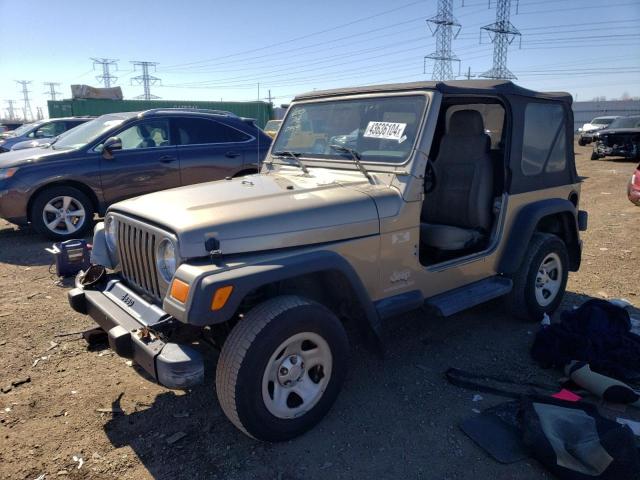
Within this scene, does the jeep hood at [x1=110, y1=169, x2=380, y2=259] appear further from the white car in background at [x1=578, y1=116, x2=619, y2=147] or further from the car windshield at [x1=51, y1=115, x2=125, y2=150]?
the white car in background at [x1=578, y1=116, x2=619, y2=147]

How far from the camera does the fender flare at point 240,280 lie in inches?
94.0

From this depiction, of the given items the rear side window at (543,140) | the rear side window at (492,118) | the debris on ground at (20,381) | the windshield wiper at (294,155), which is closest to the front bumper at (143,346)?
the debris on ground at (20,381)

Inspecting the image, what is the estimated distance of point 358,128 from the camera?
12.4 ft

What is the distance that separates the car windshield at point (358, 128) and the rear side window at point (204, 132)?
4073 mm

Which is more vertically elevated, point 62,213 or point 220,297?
point 220,297

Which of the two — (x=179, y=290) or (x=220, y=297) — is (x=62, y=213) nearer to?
(x=179, y=290)

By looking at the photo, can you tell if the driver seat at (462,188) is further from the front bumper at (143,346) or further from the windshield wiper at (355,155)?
the front bumper at (143,346)

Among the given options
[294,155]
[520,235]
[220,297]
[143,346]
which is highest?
[294,155]

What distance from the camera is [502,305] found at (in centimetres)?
449

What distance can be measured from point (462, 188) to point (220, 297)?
2.70 metres

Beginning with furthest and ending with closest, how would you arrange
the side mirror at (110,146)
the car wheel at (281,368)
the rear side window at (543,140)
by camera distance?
the side mirror at (110,146) < the rear side window at (543,140) < the car wheel at (281,368)

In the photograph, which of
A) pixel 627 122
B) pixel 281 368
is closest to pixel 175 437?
pixel 281 368

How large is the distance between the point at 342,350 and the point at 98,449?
1.53 metres

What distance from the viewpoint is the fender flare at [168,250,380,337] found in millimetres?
2387
